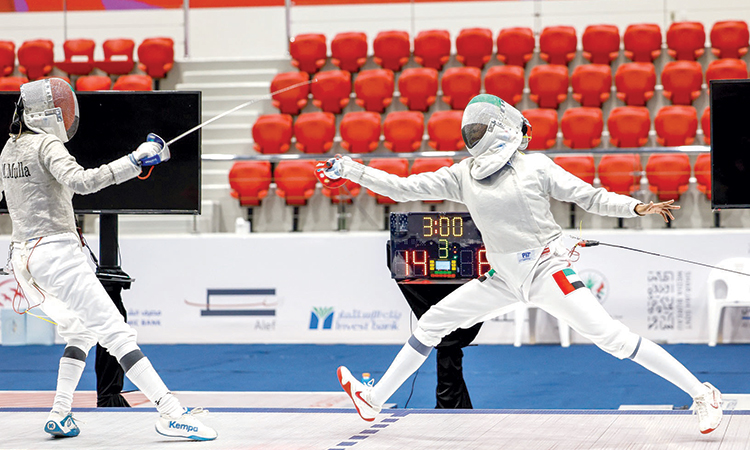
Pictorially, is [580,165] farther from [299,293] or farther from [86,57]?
[86,57]

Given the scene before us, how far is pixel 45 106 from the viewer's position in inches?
138

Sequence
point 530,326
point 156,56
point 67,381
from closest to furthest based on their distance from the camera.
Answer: point 67,381 → point 530,326 → point 156,56

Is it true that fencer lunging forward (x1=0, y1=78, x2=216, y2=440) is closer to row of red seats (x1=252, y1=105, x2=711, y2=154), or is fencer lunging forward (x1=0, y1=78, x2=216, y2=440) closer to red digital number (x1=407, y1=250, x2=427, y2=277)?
red digital number (x1=407, y1=250, x2=427, y2=277)

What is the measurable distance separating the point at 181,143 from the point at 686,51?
21.2ft

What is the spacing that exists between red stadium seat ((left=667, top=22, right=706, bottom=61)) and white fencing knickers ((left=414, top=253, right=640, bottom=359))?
6.53 metres

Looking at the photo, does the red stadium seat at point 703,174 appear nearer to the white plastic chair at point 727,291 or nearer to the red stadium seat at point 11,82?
the white plastic chair at point 727,291

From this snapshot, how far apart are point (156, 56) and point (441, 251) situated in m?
6.41

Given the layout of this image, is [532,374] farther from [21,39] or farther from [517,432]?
[21,39]

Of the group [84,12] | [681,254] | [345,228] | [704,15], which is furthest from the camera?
[84,12]

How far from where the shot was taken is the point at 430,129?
838cm

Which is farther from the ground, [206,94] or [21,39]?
[21,39]

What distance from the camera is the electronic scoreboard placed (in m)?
4.49

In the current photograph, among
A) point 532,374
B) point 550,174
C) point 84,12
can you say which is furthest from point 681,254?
point 84,12

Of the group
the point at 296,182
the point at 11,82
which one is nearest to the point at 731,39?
the point at 296,182
